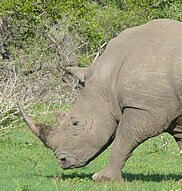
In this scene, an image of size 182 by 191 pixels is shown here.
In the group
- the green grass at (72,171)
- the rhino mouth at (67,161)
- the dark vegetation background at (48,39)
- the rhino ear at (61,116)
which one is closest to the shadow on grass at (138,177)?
the green grass at (72,171)

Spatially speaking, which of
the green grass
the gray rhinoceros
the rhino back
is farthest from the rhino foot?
the rhino back

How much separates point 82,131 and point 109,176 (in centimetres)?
72

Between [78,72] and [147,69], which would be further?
[78,72]

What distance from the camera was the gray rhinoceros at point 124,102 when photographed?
399 inches

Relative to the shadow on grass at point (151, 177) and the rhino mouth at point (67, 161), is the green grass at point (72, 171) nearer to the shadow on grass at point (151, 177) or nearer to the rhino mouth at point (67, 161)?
the shadow on grass at point (151, 177)

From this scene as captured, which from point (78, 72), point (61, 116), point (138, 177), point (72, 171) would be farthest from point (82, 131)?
point (72, 171)

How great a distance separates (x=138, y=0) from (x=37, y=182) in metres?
24.1

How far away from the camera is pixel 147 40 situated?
1052 centimetres

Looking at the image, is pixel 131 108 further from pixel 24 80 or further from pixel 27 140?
pixel 24 80

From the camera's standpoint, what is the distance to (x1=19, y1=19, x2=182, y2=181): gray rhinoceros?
33.3ft

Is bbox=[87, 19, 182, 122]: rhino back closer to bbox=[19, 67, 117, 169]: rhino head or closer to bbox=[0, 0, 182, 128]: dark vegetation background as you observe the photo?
bbox=[19, 67, 117, 169]: rhino head

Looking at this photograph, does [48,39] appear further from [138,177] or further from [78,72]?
[78,72]

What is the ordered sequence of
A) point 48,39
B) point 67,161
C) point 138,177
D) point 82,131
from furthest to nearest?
1. point 48,39
2. point 138,177
3. point 67,161
4. point 82,131

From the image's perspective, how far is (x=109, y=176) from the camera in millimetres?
10742
